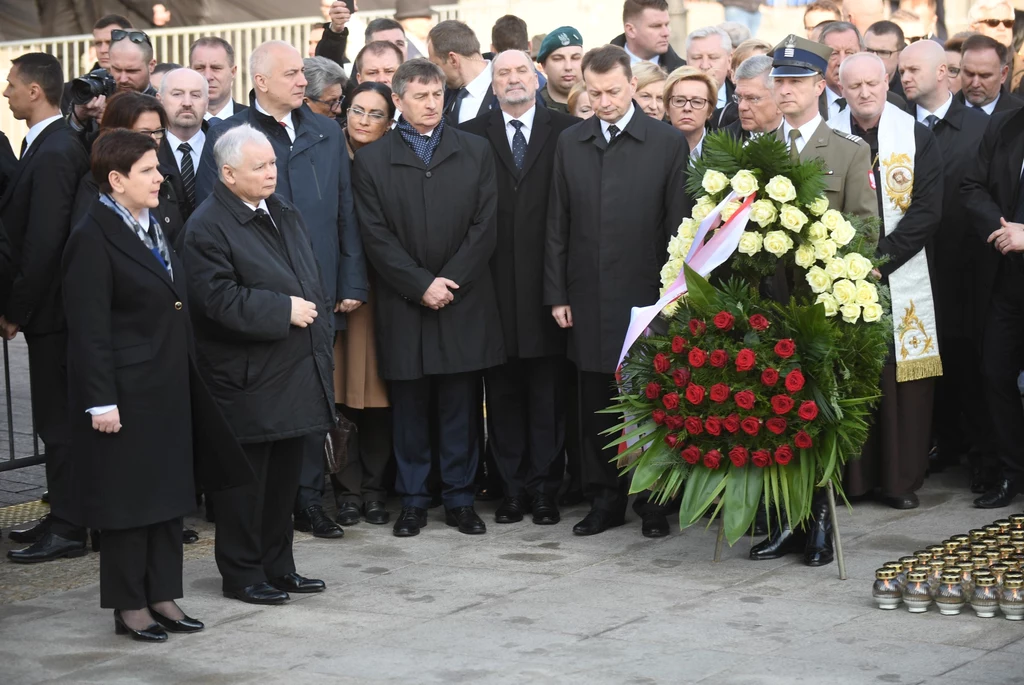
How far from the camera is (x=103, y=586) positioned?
6.02 meters

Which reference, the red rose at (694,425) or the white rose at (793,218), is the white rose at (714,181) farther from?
the red rose at (694,425)

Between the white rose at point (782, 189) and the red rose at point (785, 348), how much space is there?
2.02ft

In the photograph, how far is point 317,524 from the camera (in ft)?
25.2

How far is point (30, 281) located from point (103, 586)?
5.96 ft

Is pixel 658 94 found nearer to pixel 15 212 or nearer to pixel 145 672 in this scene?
pixel 15 212

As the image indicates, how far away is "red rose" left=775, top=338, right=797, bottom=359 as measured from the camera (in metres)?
6.54

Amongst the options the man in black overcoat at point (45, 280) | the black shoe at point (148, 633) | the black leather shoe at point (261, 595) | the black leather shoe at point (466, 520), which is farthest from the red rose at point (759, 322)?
the man in black overcoat at point (45, 280)

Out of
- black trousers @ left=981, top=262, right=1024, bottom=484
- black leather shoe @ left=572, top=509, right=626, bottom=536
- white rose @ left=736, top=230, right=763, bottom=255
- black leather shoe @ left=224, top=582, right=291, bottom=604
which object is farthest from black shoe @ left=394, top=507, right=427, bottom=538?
black trousers @ left=981, top=262, right=1024, bottom=484

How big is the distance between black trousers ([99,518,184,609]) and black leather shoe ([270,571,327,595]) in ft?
1.99

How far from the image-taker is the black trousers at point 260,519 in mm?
6488

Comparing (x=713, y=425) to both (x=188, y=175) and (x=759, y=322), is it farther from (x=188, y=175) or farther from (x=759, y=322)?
(x=188, y=175)

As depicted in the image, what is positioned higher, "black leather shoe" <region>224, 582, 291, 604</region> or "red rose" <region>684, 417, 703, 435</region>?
"red rose" <region>684, 417, 703, 435</region>

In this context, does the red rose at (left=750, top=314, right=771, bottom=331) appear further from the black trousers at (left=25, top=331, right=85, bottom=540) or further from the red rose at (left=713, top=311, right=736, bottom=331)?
the black trousers at (left=25, top=331, right=85, bottom=540)

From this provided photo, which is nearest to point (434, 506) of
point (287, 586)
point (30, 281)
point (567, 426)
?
point (567, 426)
